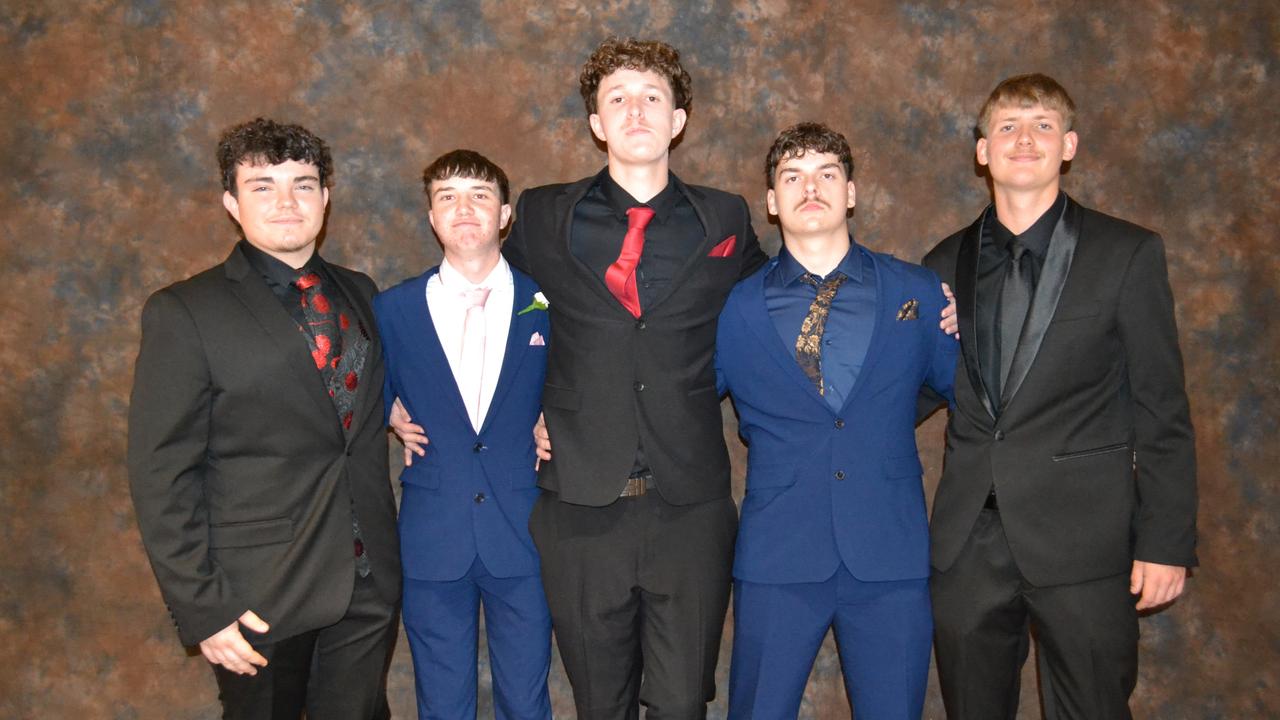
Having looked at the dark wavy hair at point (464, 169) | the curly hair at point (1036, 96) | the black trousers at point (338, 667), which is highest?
the curly hair at point (1036, 96)

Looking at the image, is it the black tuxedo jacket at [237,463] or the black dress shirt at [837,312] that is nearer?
the black tuxedo jacket at [237,463]

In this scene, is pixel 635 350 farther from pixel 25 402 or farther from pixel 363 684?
pixel 25 402

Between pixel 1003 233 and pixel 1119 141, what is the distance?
1062 millimetres

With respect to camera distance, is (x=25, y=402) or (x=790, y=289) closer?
(x=790, y=289)

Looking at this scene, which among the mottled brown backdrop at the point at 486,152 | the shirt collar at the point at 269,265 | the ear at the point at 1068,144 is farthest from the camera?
the mottled brown backdrop at the point at 486,152

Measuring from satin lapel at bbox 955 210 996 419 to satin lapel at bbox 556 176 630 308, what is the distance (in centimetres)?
90

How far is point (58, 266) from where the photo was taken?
312 centimetres

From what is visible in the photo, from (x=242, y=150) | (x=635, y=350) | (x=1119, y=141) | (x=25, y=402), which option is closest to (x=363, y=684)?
(x=635, y=350)

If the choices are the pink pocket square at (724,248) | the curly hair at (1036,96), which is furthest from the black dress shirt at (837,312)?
the curly hair at (1036,96)

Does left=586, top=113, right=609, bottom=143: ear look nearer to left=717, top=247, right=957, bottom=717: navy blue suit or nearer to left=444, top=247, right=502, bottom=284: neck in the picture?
left=444, top=247, right=502, bottom=284: neck

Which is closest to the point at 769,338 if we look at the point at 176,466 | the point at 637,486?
the point at 637,486

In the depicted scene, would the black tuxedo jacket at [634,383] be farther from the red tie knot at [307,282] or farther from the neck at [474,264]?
the red tie knot at [307,282]

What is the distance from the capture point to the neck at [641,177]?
248cm

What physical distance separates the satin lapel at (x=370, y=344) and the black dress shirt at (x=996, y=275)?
61.7 inches
